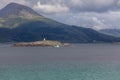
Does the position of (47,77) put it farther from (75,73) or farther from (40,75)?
(75,73)

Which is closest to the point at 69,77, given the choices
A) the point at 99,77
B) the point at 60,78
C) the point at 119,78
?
the point at 60,78

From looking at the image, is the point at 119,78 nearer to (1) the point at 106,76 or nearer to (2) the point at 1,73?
(1) the point at 106,76

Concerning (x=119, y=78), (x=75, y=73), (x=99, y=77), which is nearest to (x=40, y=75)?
(x=75, y=73)

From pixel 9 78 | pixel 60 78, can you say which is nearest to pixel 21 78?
pixel 9 78

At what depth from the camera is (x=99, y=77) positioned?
250ft

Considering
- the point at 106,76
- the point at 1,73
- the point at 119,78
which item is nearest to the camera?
the point at 119,78

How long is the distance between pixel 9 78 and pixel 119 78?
1018 inches

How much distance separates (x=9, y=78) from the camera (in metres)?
75.0

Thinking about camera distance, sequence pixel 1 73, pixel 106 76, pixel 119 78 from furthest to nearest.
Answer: pixel 1 73
pixel 106 76
pixel 119 78

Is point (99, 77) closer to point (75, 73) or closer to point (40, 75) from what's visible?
point (75, 73)

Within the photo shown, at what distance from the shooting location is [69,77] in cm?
7631

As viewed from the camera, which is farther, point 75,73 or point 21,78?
point 75,73

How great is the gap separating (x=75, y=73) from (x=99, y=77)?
930cm

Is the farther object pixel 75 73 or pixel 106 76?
pixel 75 73
